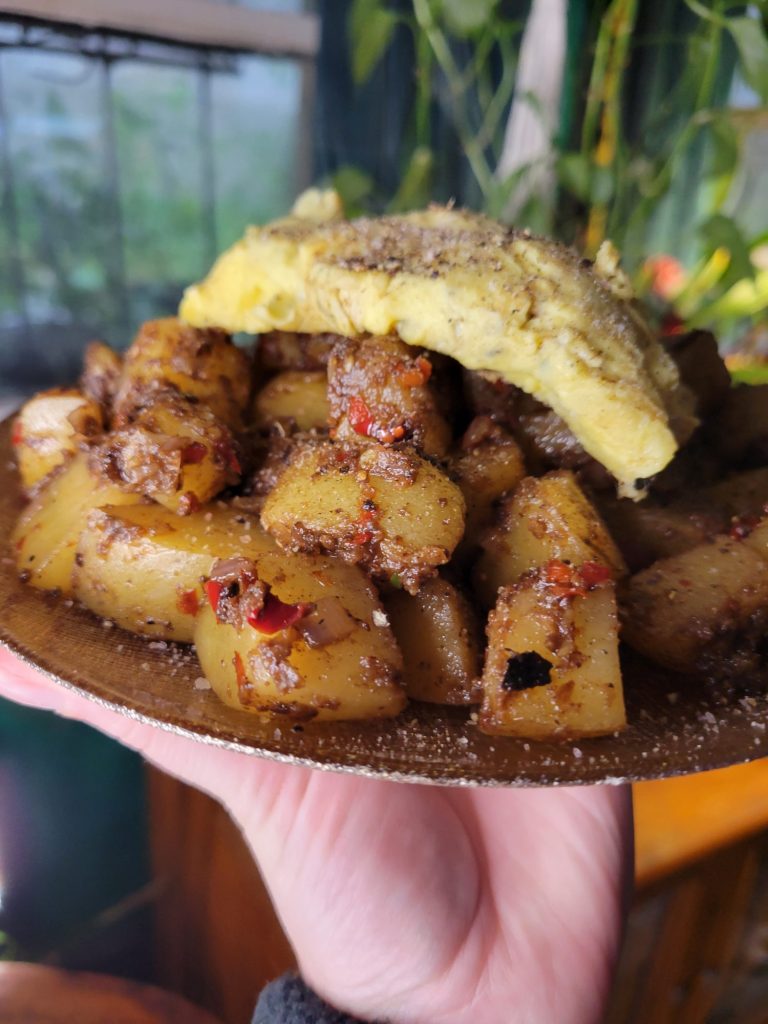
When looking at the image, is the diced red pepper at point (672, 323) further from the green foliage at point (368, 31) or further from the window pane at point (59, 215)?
the window pane at point (59, 215)

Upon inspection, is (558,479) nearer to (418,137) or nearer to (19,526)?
(19,526)

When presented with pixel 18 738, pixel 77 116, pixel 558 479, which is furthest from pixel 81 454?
pixel 77 116

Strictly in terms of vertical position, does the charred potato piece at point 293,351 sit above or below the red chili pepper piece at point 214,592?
above

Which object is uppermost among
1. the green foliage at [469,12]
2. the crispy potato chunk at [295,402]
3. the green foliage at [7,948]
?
the green foliage at [469,12]

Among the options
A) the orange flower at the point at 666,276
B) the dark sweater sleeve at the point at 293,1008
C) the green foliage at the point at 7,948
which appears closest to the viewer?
the dark sweater sleeve at the point at 293,1008

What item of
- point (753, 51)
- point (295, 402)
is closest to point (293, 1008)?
point (295, 402)

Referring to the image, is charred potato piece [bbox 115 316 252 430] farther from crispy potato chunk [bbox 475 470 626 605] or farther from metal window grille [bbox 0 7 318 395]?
metal window grille [bbox 0 7 318 395]

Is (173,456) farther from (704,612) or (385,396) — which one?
(704,612)

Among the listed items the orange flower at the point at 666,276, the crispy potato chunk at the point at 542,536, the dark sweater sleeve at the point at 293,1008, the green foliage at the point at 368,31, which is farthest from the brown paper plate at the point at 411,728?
the orange flower at the point at 666,276
